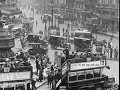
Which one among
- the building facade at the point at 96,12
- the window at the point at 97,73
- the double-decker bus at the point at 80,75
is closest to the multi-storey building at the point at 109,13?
the building facade at the point at 96,12

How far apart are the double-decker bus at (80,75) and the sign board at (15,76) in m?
3.02

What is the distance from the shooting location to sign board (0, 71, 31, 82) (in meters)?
15.7

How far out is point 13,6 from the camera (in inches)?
2761

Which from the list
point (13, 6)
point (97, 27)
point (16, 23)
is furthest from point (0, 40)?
point (13, 6)

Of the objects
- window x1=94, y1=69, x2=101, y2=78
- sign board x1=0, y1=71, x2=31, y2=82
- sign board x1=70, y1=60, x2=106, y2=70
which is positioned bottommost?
window x1=94, y1=69, x2=101, y2=78

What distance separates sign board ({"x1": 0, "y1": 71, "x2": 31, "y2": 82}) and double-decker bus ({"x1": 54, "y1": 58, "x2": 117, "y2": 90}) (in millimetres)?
3018

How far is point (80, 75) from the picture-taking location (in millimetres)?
18766

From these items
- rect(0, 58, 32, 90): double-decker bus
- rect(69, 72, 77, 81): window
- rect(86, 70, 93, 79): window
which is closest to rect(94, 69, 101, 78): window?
rect(86, 70, 93, 79): window

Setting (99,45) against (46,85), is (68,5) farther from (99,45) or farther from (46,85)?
(46,85)

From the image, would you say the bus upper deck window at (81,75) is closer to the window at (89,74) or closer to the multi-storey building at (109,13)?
the window at (89,74)

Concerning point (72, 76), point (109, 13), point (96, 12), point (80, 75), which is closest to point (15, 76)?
point (72, 76)

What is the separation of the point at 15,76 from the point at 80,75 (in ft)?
14.8

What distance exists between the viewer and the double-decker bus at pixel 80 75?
18.3 meters

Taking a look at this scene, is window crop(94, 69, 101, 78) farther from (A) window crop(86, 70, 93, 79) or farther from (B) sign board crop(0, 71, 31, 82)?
(B) sign board crop(0, 71, 31, 82)
